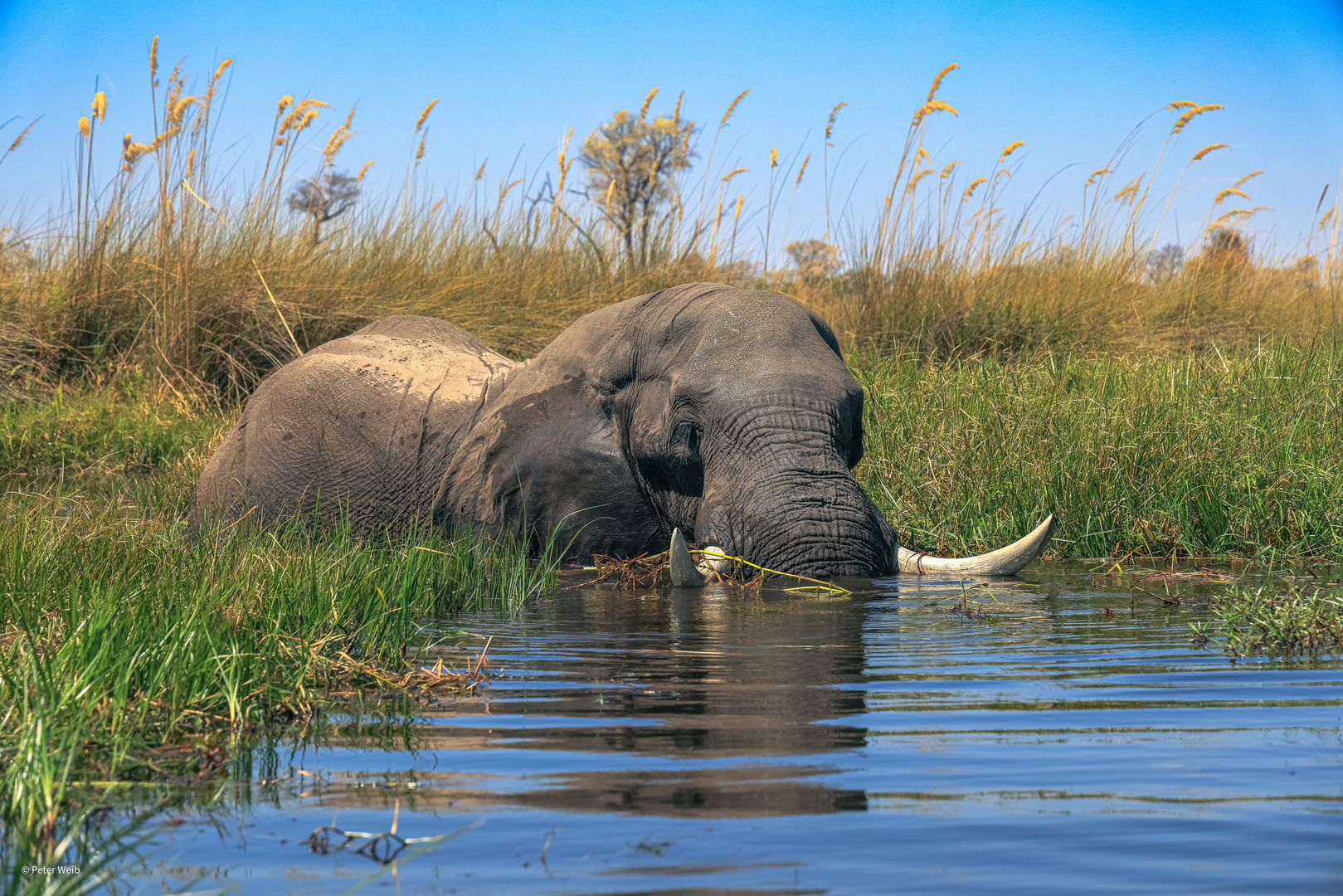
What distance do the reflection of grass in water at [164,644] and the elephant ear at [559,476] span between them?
785 millimetres

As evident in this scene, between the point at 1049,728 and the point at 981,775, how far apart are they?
48 cm

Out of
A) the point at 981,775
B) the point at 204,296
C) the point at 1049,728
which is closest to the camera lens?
the point at 981,775

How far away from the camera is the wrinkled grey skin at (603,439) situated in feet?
19.1

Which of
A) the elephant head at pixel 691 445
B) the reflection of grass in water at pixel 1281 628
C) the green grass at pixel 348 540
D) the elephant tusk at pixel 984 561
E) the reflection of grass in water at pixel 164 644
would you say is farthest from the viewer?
the elephant tusk at pixel 984 561

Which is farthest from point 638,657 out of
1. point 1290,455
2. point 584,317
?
point 1290,455

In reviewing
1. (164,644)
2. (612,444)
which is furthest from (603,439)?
(164,644)

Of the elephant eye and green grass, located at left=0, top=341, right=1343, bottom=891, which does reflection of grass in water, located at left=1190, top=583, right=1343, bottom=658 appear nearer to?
green grass, located at left=0, top=341, right=1343, bottom=891

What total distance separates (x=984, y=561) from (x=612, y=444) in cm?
179

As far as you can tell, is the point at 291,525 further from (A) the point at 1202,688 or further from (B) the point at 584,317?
(A) the point at 1202,688

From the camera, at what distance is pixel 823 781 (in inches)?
99.7

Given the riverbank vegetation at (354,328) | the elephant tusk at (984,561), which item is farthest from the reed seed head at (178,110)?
the elephant tusk at (984,561)

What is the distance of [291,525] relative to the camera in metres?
5.86

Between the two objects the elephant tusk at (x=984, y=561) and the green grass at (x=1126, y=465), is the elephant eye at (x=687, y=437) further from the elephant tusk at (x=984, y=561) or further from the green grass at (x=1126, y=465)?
the green grass at (x=1126, y=465)

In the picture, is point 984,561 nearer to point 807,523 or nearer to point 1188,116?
point 807,523
